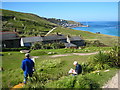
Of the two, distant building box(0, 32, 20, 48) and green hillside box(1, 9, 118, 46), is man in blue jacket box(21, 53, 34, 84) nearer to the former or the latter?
distant building box(0, 32, 20, 48)

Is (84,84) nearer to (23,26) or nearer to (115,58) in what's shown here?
(115,58)

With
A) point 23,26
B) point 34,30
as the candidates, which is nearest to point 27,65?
point 34,30

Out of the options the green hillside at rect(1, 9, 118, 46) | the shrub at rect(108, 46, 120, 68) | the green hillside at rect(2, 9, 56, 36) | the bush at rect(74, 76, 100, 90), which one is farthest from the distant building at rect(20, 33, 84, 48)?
the bush at rect(74, 76, 100, 90)

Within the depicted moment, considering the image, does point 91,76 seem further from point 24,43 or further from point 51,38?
point 51,38

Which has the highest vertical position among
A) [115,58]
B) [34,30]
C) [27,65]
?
[34,30]

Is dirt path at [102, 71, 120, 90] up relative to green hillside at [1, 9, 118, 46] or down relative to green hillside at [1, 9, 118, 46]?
down

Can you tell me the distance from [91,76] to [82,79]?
2.14 meters

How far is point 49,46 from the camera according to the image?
4525cm

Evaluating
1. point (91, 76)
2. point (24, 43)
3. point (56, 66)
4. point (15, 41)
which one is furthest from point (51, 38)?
point (91, 76)

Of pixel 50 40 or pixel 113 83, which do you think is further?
pixel 50 40

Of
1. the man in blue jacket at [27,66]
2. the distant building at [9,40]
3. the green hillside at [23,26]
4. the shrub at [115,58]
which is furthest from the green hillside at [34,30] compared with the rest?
the man in blue jacket at [27,66]

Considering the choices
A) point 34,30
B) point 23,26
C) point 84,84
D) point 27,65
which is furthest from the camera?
point 23,26

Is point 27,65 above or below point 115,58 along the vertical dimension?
above

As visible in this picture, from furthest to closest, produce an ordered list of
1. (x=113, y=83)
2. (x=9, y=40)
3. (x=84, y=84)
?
(x=9, y=40) → (x=113, y=83) → (x=84, y=84)
